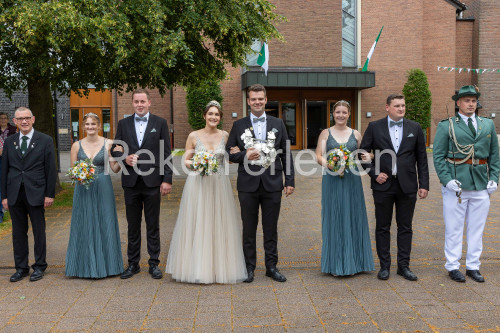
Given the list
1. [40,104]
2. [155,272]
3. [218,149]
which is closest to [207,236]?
[155,272]

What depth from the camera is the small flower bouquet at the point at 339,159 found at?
5.18 metres

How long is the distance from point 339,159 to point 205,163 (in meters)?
1.52

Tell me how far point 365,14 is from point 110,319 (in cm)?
2792

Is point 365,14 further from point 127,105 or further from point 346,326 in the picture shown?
point 346,326

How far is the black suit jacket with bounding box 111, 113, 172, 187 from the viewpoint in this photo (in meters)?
5.46

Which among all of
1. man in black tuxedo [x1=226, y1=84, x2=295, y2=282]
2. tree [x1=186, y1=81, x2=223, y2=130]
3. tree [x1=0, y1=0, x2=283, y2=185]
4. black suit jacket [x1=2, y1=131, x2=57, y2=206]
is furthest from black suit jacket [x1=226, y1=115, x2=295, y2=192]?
tree [x1=186, y1=81, x2=223, y2=130]

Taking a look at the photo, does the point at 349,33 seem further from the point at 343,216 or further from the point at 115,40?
the point at 343,216

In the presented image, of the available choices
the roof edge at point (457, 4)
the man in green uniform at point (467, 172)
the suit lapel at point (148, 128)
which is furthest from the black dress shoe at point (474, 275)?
the roof edge at point (457, 4)

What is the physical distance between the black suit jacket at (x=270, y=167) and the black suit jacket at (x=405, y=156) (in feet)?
3.22

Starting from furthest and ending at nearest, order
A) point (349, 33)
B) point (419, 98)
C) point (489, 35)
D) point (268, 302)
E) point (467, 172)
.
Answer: point (489, 35), point (349, 33), point (419, 98), point (467, 172), point (268, 302)

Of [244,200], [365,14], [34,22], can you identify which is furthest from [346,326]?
[365,14]

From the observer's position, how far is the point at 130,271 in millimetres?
5477

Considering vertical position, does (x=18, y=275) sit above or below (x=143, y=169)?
below

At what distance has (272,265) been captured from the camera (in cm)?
539
